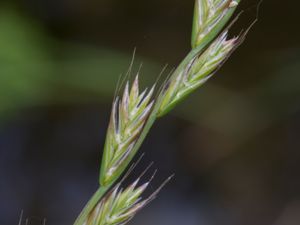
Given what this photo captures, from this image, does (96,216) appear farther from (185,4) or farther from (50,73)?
(185,4)

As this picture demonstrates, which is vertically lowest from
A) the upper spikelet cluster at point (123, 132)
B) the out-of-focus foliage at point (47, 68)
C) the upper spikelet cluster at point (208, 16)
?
the upper spikelet cluster at point (123, 132)

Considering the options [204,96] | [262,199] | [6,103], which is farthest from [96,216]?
[262,199]

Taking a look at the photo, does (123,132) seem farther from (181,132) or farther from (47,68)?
(181,132)

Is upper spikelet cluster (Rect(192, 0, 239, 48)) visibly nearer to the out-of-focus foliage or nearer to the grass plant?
Result: the grass plant

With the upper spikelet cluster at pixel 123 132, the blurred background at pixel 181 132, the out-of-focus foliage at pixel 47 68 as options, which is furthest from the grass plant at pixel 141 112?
the blurred background at pixel 181 132

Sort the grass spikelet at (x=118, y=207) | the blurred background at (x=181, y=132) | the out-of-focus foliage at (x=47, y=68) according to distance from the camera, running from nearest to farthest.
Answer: the grass spikelet at (x=118, y=207), the out-of-focus foliage at (x=47, y=68), the blurred background at (x=181, y=132)

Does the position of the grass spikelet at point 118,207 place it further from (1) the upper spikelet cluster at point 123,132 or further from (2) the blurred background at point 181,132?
(2) the blurred background at point 181,132

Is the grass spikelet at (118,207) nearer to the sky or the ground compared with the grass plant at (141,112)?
nearer to the ground
